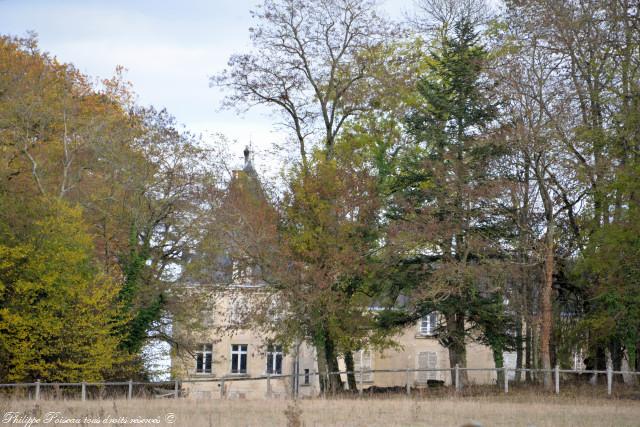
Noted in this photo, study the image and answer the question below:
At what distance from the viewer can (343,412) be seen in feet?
71.9

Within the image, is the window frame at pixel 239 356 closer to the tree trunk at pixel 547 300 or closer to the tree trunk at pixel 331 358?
the tree trunk at pixel 331 358


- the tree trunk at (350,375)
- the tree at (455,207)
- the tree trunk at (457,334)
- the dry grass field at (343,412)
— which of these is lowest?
the dry grass field at (343,412)

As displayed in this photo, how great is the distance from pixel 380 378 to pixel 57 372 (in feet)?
73.1

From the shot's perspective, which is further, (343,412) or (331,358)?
(331,358)

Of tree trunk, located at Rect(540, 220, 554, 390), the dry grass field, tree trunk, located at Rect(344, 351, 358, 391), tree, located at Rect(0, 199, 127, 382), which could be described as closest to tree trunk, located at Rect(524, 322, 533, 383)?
tree trunk, located at Rect(540, 220, 554, 390)

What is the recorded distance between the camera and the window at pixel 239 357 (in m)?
52.5

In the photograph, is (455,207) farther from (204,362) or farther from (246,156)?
(204,362)

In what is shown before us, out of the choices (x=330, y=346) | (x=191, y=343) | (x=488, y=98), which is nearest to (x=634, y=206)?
(x=488, y=98)

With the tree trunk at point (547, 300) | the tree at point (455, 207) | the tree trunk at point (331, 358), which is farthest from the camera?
the tree trunk at point (331, 358)

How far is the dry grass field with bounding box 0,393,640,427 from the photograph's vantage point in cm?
1956

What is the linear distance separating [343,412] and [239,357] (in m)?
31.5

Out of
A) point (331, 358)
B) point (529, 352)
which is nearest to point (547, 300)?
point (529, 352)

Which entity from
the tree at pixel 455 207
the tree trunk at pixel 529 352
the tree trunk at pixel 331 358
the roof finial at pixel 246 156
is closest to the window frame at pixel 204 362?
the roof finial at pixel 246 156

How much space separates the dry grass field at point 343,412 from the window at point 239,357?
27.0 meters
